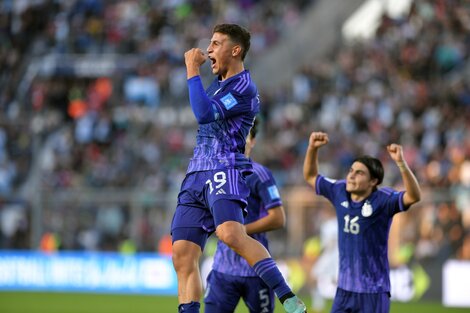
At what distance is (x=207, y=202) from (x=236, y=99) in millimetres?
786

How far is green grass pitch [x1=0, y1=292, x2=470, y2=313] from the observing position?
18266 mm

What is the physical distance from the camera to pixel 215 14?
28875 millimetres

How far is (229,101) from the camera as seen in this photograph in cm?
802

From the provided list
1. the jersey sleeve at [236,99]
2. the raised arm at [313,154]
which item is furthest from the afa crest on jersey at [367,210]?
the jersey sleeve at [236,99]

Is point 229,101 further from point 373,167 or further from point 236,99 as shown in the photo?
point 373,167

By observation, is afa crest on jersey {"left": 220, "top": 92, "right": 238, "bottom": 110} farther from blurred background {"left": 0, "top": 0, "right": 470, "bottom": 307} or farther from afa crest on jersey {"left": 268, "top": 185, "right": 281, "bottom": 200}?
blurred background {"left": 0, "top": 0, "right": 470, "bottom": 307}

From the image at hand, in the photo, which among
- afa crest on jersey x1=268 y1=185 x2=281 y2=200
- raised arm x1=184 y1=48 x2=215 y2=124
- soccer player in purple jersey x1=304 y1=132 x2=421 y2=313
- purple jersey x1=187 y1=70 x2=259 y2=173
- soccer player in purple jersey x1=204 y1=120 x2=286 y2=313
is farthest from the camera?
afa crest on jersey x1=268 y1=185 x2=281 y2=200

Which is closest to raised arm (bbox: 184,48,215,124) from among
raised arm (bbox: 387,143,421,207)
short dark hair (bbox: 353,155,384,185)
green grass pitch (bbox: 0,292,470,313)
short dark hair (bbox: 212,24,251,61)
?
short dark hair (bbox: 212,24,251,61)

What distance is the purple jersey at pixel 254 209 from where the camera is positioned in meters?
9.41

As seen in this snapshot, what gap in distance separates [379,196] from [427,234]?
10.9 metres

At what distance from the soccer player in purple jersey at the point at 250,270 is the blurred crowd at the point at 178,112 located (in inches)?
423

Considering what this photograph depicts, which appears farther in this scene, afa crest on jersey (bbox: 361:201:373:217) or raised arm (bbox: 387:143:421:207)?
afa crest on jersey (bbox: 361:201:373:217)

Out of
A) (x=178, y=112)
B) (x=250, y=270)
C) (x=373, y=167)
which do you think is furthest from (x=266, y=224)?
(x=178, y=112)

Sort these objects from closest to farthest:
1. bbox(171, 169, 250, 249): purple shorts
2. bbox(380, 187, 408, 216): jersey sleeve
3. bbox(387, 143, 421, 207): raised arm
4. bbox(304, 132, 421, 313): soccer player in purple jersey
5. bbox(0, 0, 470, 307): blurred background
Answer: bbox(171, 169, 250, 249): purple shorts < bbox(387, 143, 421, 207): raised arm < bbox(304, 132, 421, 313): soccer player in purple jersey < bbox(380, 187, 408, 216): jersey sleeve < bbox(0, 0, 470, 307): blurred background
